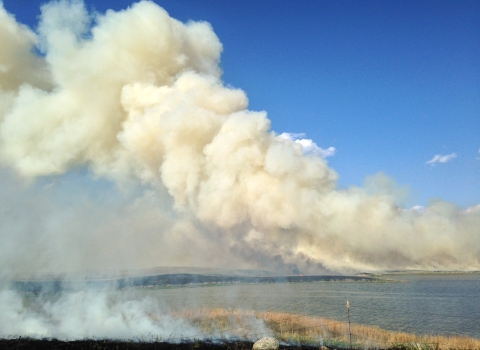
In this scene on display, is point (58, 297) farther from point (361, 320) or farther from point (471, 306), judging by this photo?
point (471, 306)

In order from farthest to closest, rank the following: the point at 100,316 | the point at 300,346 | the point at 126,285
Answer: the point at 126,285
the point at 100,316
the point at 300,346

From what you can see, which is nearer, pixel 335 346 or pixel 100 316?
pixel 335 346

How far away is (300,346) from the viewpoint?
1345 inches

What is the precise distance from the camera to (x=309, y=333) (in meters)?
43.4

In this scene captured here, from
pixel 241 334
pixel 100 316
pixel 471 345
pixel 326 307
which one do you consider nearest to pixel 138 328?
pixel 100 316

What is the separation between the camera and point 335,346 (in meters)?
35.8

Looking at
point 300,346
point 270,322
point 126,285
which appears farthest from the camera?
point 126,285

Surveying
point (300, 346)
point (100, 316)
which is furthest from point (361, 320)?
point (100, 316)

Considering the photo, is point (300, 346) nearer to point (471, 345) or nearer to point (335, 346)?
point (335, 346)

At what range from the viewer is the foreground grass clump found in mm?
36188

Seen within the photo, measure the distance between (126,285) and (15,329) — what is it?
241 ft

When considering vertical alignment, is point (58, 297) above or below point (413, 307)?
above

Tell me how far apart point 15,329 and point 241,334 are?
2708 centimetres

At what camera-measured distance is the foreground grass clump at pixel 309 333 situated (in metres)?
36.2
